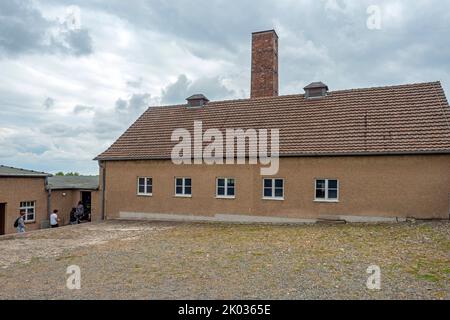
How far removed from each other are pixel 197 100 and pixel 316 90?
7606 millimetres

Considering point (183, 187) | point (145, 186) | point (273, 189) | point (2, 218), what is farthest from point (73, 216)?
point (273, 189)

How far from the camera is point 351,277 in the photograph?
8047mm

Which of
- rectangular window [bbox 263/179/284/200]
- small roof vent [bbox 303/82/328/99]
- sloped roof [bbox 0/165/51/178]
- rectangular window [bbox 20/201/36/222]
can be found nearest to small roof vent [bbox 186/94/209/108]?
small roof vent [bbox 303/82/328/99]

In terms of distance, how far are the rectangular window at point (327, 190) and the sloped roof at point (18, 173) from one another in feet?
61.9

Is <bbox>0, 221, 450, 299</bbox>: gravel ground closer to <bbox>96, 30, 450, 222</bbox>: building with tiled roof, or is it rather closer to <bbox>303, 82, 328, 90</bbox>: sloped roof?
<bbox>96, 30, 450, 222</bbox>: building with tiled roof

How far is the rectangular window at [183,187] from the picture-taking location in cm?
1933

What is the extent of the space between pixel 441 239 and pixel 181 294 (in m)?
9.04

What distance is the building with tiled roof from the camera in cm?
1512

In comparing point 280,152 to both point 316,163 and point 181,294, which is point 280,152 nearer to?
point 316,163

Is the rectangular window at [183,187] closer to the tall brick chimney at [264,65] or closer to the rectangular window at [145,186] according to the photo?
the rectangular window at [145,186]

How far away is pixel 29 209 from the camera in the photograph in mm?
24047

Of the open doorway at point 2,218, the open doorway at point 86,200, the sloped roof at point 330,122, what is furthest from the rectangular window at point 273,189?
the open doorway at point 86,200
